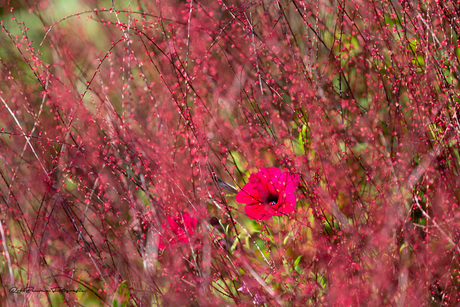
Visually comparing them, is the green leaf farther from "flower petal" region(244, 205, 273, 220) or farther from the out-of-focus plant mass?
"flower petal" region(244, 205, 273, 220)

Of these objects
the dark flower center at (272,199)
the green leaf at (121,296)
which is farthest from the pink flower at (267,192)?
the green leaf at (121,296)


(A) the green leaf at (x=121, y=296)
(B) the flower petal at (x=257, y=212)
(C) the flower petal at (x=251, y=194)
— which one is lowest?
(A) the green leaf at (x=121, y=296)

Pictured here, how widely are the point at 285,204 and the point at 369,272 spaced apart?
145 mm

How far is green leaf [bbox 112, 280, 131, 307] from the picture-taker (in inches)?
24.8

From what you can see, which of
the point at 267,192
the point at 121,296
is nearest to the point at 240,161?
the point at 267,192

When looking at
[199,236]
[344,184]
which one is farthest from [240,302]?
[344,184]

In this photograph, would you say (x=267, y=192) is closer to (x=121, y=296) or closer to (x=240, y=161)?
(x=240, y=161)

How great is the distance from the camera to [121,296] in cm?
64

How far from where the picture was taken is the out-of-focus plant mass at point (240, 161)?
62cm

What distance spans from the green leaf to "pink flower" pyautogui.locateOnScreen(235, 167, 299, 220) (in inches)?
8.0

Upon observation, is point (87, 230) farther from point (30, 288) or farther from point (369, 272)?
point (369, 272)

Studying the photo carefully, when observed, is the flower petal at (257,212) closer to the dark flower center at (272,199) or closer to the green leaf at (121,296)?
the dark flower center at (272,199)

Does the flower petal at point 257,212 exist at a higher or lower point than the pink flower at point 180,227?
lower

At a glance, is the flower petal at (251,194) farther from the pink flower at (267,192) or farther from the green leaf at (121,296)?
the green leaf at (121,296)
